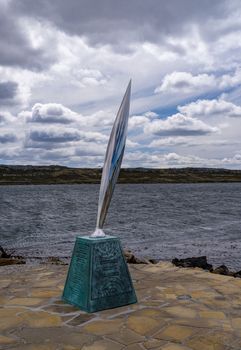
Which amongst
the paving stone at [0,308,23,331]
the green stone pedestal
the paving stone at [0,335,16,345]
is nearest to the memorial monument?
the green stone pedestal

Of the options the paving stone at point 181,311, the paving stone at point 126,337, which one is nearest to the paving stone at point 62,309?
the paving stone at point 126,337

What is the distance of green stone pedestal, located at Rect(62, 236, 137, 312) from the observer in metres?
5.93

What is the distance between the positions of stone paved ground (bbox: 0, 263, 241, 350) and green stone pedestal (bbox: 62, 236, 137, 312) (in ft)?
0.47

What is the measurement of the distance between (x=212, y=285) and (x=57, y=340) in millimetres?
3294

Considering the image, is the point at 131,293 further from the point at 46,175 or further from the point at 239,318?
the point at 46,175

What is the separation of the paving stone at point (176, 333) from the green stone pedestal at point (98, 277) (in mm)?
1113

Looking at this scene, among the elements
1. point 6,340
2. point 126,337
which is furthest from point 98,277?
point 6,340

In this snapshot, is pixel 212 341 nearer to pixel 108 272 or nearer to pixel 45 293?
pixel 108 272

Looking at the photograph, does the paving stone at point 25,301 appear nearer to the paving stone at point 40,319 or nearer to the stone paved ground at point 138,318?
the stone paved ground at point 138,318

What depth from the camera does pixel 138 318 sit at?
555 cm

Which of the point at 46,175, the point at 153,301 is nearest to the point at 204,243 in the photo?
the point at 153,301

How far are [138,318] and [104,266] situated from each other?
2.99 ft

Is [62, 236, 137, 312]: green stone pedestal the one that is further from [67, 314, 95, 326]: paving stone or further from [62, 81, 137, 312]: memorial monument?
[67, 314, 95, 326]: paving stone

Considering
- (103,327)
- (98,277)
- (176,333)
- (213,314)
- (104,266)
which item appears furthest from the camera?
(104,266)
